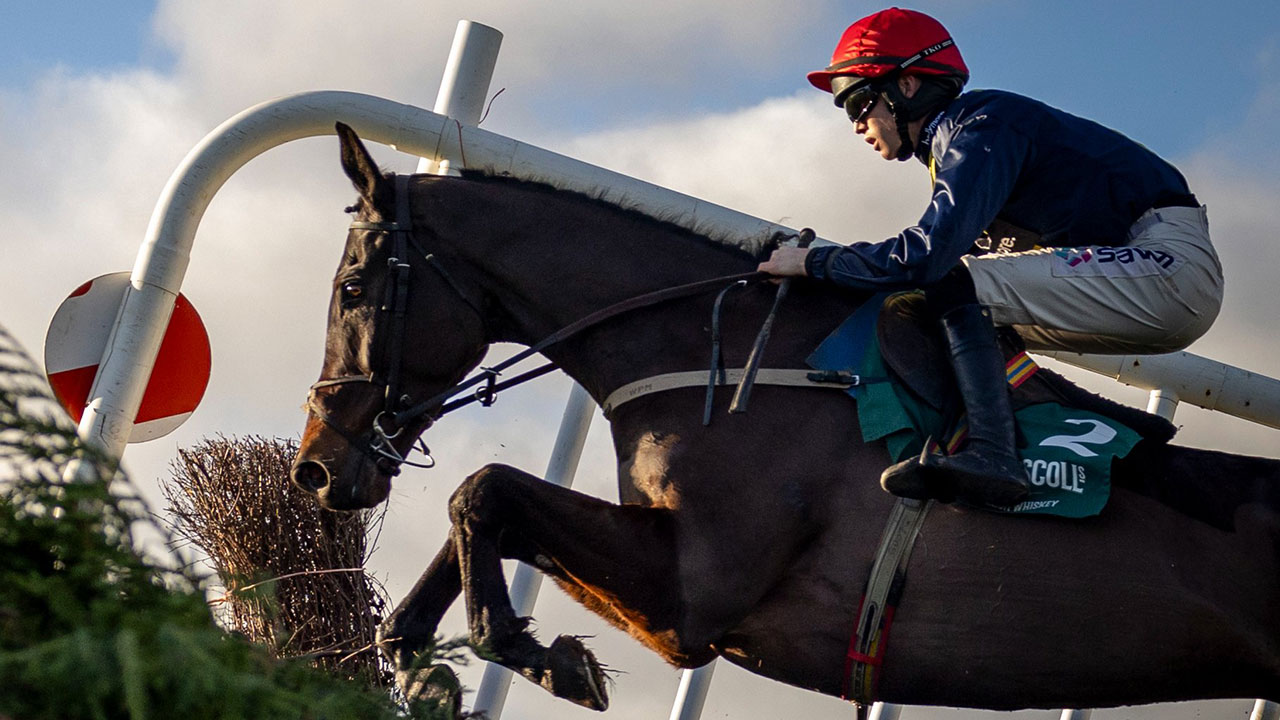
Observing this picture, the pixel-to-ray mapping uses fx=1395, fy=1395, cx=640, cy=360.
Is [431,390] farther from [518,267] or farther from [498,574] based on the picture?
[498,574]

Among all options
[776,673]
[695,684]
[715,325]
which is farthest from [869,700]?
[695,684]

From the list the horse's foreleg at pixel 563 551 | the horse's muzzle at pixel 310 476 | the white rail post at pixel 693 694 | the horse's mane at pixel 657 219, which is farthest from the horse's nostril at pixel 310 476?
the white rail post at pixel 693 694

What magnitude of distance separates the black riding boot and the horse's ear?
77.7 inches

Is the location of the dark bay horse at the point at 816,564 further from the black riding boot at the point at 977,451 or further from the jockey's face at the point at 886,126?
the jockey's face at the point at 886,126

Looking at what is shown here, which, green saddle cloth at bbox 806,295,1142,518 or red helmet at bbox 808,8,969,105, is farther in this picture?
red helmet at bbox 808,8,969,105

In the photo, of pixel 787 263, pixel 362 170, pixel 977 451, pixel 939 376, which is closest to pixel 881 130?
pixel 787 263

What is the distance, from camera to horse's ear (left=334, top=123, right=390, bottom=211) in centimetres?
479

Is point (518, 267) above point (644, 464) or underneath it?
above

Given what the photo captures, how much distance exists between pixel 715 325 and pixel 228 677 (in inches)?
113

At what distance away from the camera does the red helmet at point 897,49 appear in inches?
187

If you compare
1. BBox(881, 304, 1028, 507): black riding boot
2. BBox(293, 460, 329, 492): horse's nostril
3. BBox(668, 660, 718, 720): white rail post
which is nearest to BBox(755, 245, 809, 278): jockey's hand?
BBox(881, 304, 1028, 507): black riding boot

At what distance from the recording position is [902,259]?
4348mm

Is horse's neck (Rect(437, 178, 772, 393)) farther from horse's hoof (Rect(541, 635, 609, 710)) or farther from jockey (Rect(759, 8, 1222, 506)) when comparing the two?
horse's hoof (Rect(541, 635, 609, 710))

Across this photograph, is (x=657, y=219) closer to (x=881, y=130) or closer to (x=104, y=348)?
(x=881, y=130)
